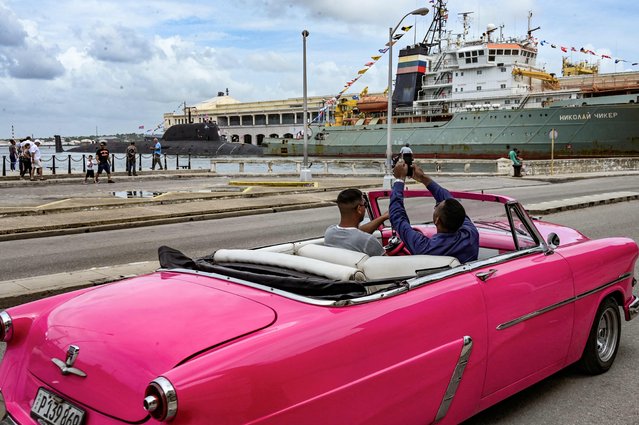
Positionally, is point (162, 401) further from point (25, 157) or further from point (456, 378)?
point (25, 157)

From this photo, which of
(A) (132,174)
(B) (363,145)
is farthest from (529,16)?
(A) (132,174)

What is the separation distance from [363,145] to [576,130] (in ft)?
75.7

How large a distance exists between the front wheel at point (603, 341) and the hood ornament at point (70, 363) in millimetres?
3411

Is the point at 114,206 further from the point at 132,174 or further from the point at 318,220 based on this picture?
the point at 132,174

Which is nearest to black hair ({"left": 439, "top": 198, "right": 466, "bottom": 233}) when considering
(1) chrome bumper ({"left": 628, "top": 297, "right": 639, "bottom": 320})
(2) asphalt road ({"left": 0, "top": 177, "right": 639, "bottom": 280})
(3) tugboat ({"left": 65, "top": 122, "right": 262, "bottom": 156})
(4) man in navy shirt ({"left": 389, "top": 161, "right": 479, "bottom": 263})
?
(4) man in navy shirt ({"left": 389, "top": 161, "right": 479, "bottom": 263})

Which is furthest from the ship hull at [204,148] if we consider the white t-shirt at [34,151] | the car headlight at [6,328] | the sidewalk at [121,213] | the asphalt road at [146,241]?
the car headlight at [6,328]

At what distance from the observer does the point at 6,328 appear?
9.39 feet

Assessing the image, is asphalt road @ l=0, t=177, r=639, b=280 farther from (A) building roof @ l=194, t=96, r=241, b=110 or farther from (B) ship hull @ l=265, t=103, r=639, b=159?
(A) building roof @ l=194, t=96, r=241, b=110

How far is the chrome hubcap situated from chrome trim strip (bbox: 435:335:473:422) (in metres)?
1.87

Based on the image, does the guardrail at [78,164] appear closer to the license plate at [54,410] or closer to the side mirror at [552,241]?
the license plate at [54,410]

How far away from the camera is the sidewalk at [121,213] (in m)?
A: 6.53

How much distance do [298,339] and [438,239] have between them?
1.68 metres

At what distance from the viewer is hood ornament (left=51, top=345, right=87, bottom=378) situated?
233 cm

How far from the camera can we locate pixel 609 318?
4.37 meters
